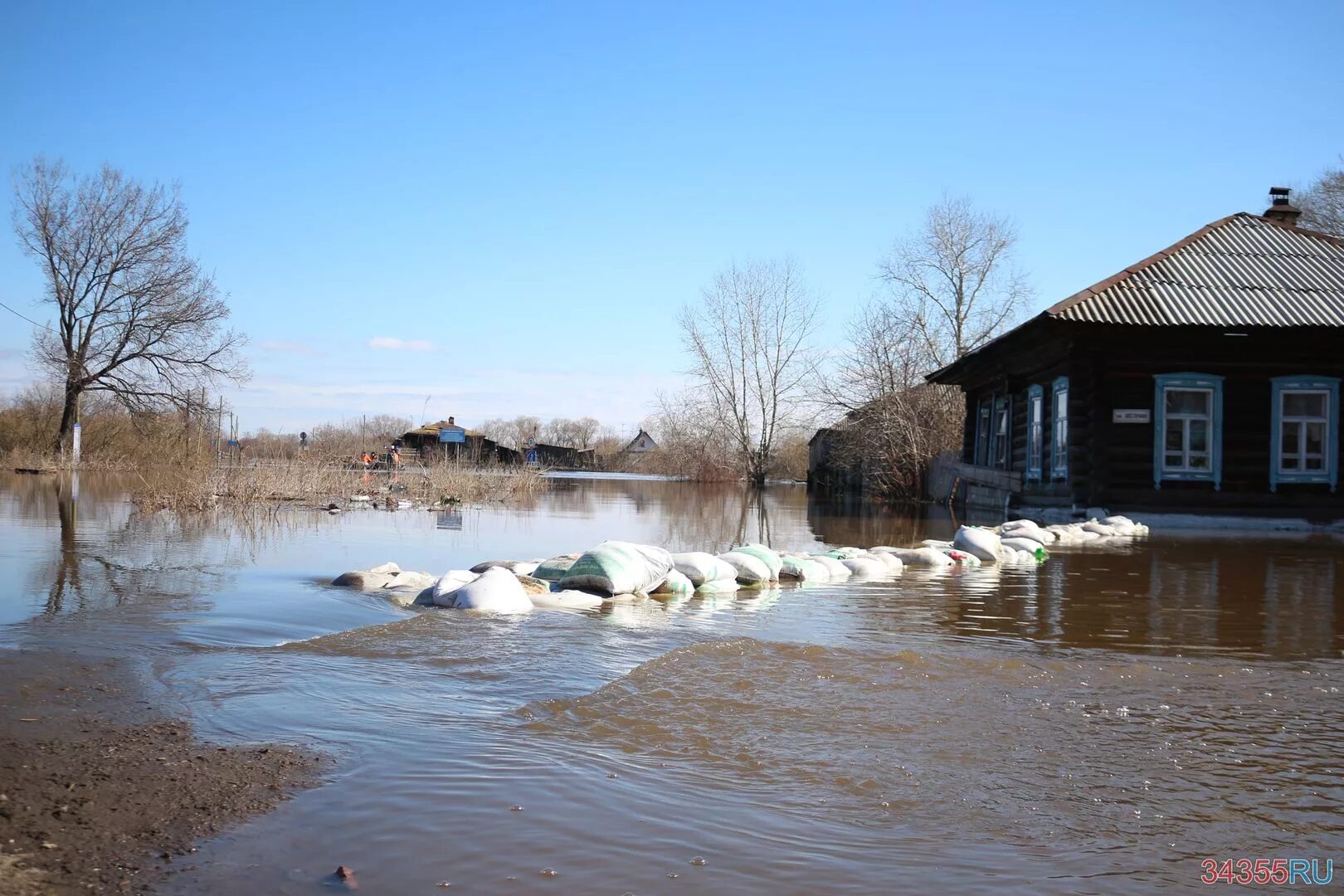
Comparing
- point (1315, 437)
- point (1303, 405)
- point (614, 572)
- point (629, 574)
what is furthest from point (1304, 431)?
point (614, 572)

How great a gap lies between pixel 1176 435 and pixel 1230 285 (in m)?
2.99

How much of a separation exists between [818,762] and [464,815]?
1429 millimetres

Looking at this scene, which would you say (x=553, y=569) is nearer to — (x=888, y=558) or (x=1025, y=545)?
(x=888, y=558)

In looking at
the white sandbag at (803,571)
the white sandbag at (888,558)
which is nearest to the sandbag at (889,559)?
the white sandbag at (888,558)

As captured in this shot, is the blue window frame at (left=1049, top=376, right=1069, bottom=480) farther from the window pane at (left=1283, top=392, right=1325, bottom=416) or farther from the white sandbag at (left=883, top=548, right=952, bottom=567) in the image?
the white sandbag at (left=883, top=548, right=952, bottom=567)

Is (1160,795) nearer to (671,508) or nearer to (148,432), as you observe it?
(671,508)

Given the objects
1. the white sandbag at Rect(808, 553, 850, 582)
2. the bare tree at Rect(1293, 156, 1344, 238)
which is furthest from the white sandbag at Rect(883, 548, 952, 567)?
the bare tree at Rect(1293, 156, 1344, 238)

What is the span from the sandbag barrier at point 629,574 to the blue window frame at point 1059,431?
6869mm

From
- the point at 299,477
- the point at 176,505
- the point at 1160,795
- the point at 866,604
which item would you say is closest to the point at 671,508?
the point at 299,477

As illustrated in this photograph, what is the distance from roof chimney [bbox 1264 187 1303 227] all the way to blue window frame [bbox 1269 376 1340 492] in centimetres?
696

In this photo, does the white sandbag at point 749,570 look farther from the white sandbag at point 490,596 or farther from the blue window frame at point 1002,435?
the blue window frame at point 1002,435

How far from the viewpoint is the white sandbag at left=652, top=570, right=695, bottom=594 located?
9031 mm

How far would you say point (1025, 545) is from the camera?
42.1 feet

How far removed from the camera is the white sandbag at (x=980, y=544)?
1227 cm
